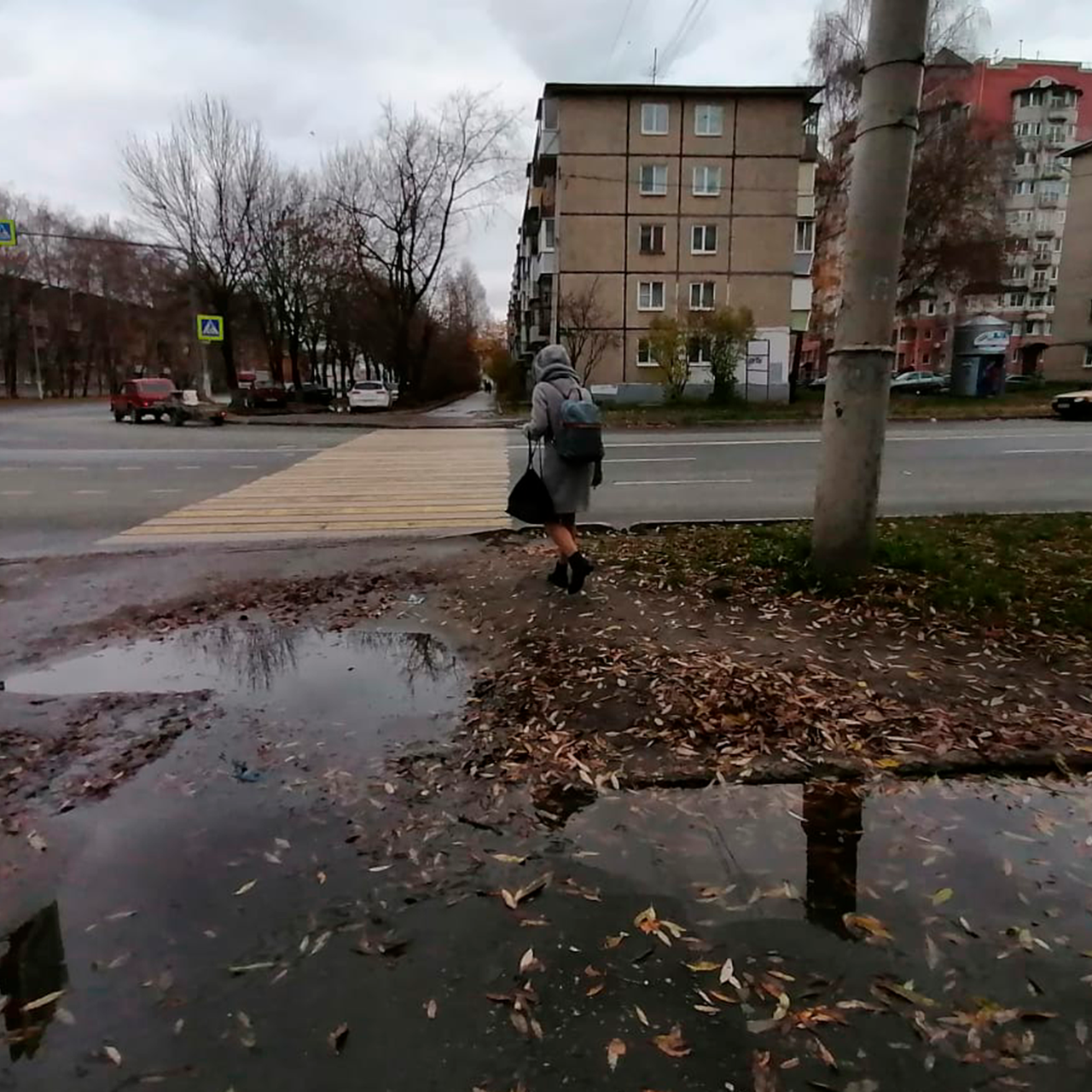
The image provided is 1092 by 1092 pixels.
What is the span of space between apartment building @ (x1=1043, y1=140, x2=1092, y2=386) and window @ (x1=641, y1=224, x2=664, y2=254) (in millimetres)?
26664

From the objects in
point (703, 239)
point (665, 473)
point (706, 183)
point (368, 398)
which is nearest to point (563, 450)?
point (665, 473)

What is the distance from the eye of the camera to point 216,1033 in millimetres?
2141

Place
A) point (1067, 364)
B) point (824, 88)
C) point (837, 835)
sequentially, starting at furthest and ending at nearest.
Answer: point (1067, 364), point (824, 88), point (837, 835)

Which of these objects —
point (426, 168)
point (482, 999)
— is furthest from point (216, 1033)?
point (426, 168)

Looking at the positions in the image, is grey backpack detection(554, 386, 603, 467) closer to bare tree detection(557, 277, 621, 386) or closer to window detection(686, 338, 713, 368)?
window detection(686, 338, 713, 368)

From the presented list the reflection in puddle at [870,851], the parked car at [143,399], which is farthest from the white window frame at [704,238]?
the reflection in puddle at [870,851]

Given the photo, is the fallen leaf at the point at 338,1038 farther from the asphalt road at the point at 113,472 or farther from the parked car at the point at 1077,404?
the parked car at the point at 1077,404

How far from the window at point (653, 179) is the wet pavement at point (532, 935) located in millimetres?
40442

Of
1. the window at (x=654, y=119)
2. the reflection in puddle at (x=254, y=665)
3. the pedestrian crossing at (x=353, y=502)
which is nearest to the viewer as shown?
the reflection in puddle at (x=254, y=665)

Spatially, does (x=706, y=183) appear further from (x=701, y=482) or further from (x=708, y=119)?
(x=701, y=482)

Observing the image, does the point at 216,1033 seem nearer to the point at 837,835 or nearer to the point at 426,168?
the point at 837,835

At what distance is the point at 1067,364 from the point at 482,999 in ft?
189

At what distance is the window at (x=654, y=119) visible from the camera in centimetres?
3866

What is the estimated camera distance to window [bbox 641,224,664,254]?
130 ft
